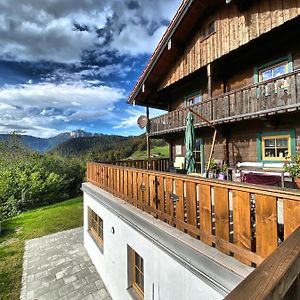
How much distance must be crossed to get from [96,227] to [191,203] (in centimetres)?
653

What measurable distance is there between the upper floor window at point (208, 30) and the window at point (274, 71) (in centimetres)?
272

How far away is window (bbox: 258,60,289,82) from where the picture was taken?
6.93m

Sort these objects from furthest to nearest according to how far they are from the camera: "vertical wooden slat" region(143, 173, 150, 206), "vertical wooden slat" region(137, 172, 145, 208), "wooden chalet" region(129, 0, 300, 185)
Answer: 1. "wooden chalet" region(129, 0, 300, 185)
2. "vertical wooden slat" region(137, 172, 145, 208)
3. "vertical wooden slat" region(143, 173, 150, 206)

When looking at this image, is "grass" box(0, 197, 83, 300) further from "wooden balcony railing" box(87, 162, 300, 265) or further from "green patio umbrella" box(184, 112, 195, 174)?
"green patio umbrella" box(184, 112, 195, 174)

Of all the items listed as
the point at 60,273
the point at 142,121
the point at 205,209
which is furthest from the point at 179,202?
the point at 142,121

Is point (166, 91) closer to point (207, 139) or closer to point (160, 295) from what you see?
point (207, 139)

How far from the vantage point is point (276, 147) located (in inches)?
282

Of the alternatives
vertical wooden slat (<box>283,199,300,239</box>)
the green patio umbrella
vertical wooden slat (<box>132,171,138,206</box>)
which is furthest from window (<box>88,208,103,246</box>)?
vertical wooden slat (<box>283,199,300,239</box>)

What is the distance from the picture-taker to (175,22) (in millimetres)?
8695

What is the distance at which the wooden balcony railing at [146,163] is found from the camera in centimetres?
882

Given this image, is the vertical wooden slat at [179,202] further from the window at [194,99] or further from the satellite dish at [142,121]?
the satellite dish at [142,121]

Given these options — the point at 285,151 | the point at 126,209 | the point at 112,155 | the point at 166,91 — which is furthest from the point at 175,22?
the point at 112,155

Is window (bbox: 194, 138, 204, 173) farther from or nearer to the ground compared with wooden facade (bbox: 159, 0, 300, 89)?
nearer to the ground

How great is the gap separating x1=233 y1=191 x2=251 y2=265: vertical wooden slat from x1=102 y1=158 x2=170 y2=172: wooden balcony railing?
667 cm
